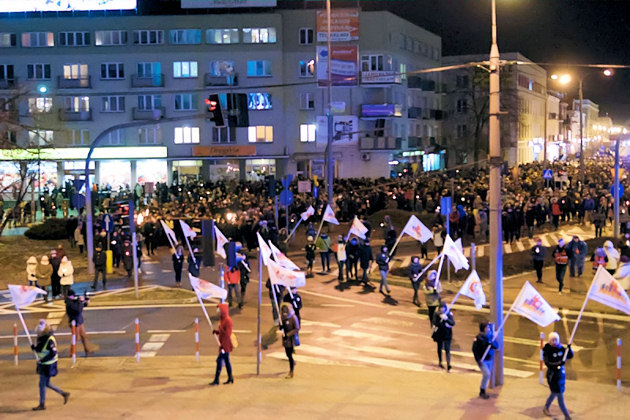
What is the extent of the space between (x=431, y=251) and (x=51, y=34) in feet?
140

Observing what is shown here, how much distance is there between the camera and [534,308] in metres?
13.6

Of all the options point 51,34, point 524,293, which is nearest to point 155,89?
point 51,34

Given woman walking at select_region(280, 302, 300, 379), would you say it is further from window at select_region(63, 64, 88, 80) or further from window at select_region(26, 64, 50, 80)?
window at select_region(26, 64, 50, 80)

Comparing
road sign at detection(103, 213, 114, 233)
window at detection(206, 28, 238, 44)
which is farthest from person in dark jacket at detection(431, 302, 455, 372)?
window at detection(206, 28, 238, 44)

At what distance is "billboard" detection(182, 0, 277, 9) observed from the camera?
203 feet

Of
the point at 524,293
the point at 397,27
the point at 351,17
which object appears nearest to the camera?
the point at 524,293

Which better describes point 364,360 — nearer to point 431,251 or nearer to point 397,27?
point 431,251

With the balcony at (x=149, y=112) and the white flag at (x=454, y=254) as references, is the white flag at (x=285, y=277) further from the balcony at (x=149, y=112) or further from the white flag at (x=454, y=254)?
the balcony at (x=149, y=112)

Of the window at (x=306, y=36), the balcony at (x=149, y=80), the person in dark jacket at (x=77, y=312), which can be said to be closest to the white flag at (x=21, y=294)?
the person in dark jacket at (x=77, y=312)

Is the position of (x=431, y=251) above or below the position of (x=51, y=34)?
below

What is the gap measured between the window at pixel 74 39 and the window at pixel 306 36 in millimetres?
16948

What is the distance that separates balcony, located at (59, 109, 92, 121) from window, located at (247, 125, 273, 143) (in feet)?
42.1

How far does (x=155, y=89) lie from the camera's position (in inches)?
2453

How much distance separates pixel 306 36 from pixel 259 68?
15.5 feet
